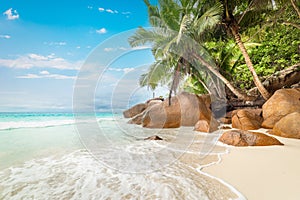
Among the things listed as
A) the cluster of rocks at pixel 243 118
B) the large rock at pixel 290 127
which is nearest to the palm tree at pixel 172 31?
the cluster of rocks at pixel 243 118

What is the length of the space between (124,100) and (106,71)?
225 cm

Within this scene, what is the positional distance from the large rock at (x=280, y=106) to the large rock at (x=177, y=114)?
2.82 m

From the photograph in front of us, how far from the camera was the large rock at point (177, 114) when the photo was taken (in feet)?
29.7

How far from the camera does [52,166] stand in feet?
9.87

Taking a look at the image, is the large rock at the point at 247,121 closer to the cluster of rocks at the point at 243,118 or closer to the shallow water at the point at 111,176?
the cluster of rocks at the point at 243,118

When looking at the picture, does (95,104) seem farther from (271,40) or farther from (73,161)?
(271,40)

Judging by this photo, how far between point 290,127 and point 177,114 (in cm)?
494

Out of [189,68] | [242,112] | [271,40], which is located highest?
[271,40]

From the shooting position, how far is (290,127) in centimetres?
506

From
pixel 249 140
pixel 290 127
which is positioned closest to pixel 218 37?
pixel 290 127

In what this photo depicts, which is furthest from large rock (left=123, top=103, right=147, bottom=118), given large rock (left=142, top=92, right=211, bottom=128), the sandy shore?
the sandy shore

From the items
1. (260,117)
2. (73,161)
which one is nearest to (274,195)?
(73,161)

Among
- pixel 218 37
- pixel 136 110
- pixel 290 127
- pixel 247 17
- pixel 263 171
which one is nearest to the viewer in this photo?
pixel 263 171

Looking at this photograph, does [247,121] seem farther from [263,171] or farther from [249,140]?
[263,171]
